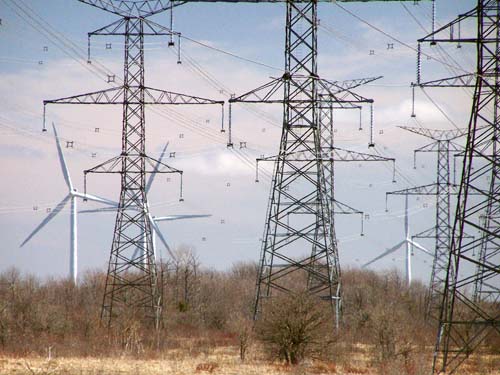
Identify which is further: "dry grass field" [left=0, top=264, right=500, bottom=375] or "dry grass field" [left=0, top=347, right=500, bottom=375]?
"dry grass field" [left=0, top=264, right=500, bottom=375]

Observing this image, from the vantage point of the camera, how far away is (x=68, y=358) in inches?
1843

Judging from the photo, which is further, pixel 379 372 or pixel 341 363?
pixel 341 363

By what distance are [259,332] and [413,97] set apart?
1544 centimetres

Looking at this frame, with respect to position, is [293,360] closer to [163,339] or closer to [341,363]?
[341,363]

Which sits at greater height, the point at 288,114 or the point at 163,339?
the point at 288,114

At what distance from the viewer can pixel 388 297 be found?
11188 centimetres

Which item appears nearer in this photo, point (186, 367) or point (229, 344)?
point (186, 367)

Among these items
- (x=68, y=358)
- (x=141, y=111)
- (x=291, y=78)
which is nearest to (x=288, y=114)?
(x=291, y=78)

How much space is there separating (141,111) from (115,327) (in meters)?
13.1

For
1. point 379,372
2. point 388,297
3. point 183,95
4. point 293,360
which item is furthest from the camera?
point 388,297

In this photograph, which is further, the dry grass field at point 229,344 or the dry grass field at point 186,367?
the dry grass field at point 229,344

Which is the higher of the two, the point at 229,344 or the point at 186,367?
the point at 229,344

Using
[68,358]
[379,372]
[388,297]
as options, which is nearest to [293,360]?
[379,372]

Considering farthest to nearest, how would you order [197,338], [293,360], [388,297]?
1. [388,297]
2. [197,338]
3. [293,360]
